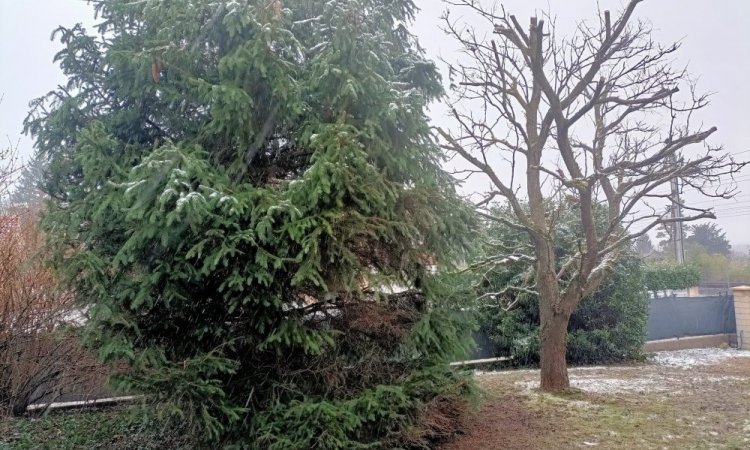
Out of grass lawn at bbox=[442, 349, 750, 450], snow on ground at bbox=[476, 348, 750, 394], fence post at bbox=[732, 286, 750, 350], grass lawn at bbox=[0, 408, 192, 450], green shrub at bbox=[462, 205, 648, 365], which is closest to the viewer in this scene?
grass lawn at bbox=[442, 349, 750, 450]

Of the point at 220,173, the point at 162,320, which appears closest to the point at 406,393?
the point at 162,320

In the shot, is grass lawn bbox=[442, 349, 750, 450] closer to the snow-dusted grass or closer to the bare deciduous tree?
the bare deciduous tree

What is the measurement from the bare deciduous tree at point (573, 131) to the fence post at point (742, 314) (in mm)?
5092

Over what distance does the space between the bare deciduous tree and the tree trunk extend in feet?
0.04

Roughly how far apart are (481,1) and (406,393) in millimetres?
4770

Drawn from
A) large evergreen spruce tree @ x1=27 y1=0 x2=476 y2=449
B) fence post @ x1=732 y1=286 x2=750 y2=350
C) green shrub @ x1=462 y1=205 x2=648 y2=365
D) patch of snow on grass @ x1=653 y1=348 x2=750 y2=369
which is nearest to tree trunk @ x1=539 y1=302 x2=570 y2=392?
large evergreen spruce tree @ x1=27 y1=0 x2=476 y2=449

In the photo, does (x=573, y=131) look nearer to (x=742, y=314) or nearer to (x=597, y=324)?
(x=597, y=324)

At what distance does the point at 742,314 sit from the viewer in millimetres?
10484

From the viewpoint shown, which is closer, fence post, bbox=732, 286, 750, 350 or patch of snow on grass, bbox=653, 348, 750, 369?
patch of snow on grass, bbox=653, 348, 750, 369

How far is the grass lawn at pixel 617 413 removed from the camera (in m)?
4.16

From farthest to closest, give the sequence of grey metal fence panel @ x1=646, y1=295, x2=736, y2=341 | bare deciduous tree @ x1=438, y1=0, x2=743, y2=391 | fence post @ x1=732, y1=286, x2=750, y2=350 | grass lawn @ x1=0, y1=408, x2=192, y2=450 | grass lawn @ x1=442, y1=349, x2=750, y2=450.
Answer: grey metal fence panel @ x1=646, y1=295, x2=736, y2=341 → fence post @ x1=732, y1=286, x2=750, y2=350 → bare deciduous tree @ x1=438, y1=0, x2=743, y2=391 → grass lawn @ x1=0, y1=408, x2=192, y2=450 → grass lawn @ x1=442, y1=349, x2=750, y2=450

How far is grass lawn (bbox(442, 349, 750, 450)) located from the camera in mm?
4160

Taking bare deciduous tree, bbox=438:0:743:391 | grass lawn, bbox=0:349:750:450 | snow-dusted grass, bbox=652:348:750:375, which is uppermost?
bare deciduous tree, bbox=438:0:743:391

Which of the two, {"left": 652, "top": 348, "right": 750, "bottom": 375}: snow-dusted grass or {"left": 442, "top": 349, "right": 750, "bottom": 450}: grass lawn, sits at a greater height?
{"left": 652, "top": 348, "right": 750, "bottom": 375}: snow-dusted grass
